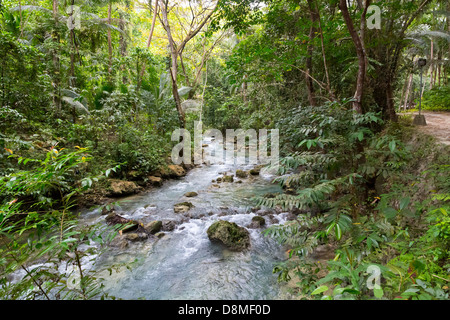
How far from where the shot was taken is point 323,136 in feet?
9.25

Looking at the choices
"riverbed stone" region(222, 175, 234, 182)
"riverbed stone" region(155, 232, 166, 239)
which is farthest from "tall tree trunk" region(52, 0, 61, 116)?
"riverbed stone" region(222, 175, 234, 182)

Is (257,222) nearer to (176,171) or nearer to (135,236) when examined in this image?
(135,236)

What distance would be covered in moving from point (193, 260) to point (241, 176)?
5460 mm

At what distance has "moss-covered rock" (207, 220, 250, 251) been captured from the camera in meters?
4.47

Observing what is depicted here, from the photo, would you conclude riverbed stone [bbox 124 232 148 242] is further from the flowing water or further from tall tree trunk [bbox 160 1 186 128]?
tall tree trunk [bbox 160 1 186 128]

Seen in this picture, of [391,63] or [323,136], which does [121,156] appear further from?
[391,63]

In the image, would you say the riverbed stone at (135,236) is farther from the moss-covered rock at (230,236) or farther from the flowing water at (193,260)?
the moss-covered rock at (230,236)

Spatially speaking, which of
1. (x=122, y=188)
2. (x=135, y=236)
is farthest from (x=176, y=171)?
(x=135, y=236)

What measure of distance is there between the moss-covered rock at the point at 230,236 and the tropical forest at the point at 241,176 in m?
0.03

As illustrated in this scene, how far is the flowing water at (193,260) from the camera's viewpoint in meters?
Result: 3.40

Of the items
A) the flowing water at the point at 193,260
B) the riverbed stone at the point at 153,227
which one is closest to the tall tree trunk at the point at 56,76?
the flowing water at the point at 193,260

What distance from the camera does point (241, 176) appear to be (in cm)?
934
